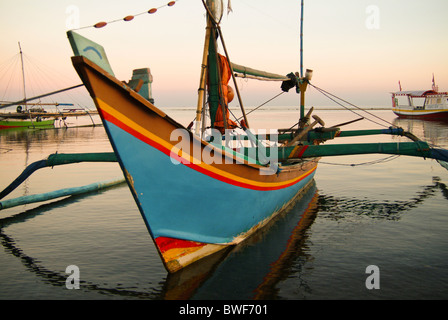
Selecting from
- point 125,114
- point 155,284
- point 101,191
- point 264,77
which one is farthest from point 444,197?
point 101,191

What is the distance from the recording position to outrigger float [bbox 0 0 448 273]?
4312 millimetres

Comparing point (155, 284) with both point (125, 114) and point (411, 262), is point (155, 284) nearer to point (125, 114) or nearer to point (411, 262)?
point (125, 114)

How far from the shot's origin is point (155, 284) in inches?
204

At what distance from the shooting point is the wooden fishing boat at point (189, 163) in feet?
14.1

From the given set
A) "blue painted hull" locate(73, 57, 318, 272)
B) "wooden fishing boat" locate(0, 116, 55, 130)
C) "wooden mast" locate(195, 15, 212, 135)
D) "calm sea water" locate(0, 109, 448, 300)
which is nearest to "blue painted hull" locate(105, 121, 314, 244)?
"blue painted hull" locate(73, 57, 318, 272)

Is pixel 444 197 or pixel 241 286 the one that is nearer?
pixel 241 286

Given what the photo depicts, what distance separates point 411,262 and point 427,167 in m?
13.5

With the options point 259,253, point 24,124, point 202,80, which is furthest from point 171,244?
point 24,124

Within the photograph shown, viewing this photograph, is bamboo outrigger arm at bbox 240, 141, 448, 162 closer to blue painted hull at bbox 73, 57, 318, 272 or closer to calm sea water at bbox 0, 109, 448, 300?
blue painted hull at bbox 73, 57, 318, 272

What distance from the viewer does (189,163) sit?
17.0ft

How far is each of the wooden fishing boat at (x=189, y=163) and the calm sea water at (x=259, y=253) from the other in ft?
1.87

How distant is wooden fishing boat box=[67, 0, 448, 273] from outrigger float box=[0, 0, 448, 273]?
0.01m

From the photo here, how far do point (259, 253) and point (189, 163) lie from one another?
2.56m

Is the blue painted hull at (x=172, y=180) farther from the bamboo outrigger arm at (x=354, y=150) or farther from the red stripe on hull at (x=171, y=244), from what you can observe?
the bamboo outrigger arm at (x=354, y=150)
